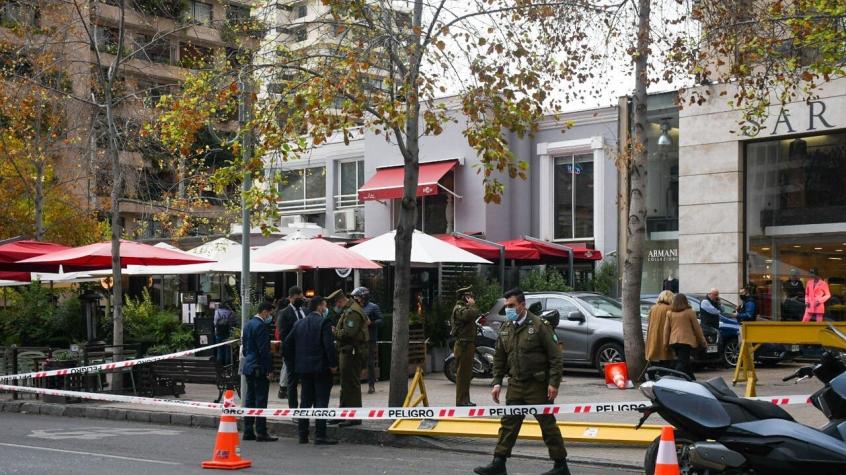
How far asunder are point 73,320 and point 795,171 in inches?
→ 667

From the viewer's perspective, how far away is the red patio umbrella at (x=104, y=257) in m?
19.4

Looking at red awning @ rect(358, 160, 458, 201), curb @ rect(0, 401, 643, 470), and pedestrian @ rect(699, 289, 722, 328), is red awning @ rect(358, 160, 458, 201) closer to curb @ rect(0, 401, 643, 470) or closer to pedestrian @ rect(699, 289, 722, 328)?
pedestrian @ rect(699, 289, 722, 328)

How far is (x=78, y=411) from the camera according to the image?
17.0 m

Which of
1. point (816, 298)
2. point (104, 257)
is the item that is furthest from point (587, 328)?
point (104, 257)

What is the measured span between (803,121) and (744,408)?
1681cm

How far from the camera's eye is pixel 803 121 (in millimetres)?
23016

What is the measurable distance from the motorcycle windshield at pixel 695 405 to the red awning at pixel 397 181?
855 inches

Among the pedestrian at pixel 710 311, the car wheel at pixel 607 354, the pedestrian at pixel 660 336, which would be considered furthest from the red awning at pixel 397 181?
the pedestrian at pixel 660 336

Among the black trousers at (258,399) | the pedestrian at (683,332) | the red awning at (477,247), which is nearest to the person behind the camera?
the black trousers at (258,399)

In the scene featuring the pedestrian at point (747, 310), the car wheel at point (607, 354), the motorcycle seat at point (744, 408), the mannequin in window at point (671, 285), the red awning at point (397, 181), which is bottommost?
the car wheel at point (607, 354)

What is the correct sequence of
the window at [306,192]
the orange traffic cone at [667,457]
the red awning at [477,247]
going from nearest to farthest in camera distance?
1. the orange traffic cone at [667,457]
2. the red awning at [477,247]
3. the window at [306,192]

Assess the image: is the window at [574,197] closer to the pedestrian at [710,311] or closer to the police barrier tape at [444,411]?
the pedestrian at [710,311]

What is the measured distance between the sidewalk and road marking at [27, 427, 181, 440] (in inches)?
36.4

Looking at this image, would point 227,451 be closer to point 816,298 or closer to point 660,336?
point 660,336
